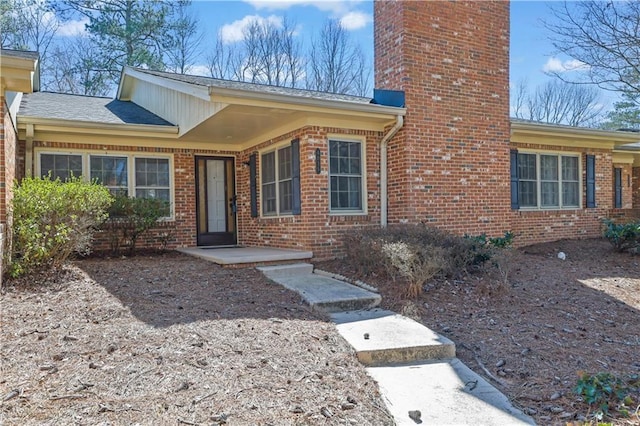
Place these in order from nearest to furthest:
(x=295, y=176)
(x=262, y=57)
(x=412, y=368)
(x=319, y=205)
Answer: (x=412, y=368)
(x=319, y=205)
(x=295, y=176)
(x=262, y=57)

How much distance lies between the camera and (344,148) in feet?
27.0

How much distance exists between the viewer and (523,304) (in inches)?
221

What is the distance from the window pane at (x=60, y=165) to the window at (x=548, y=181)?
9.19m

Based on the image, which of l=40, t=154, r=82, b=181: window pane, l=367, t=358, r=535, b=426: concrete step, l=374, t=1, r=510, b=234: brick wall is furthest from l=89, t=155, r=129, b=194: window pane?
l=367, t=358, r=535, b=426: concrete step

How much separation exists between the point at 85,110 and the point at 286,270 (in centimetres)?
619

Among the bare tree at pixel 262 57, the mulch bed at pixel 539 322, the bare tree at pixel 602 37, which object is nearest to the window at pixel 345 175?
the mulch bed at pixel 539 322

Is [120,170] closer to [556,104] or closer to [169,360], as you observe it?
[169,360]

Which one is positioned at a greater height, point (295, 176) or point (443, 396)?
point (295, 176)

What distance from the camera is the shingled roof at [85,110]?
8.57m

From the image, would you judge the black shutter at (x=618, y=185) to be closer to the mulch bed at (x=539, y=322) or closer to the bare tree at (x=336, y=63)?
the mulch bed at (x=539, y=322)

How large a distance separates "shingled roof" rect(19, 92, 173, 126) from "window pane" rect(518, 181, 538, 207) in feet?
25.7

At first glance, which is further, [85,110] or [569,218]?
[569,218]

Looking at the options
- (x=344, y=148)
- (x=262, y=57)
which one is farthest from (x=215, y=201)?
(x=262, y=57)

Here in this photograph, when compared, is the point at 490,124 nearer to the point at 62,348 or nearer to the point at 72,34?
the point at 62,348
